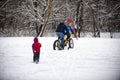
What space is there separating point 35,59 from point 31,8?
19576 mm

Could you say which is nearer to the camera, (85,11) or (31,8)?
(31,8)

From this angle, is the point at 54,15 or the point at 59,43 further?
the point at 54,15

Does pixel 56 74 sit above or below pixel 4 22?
below

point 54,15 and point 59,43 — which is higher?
point 54,15

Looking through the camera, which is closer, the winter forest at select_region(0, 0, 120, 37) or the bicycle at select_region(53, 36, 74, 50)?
the bicycle at select_region(53, 36, 74, 50)

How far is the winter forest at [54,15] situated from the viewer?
90.5ft

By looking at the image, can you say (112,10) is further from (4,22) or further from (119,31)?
(4,22)

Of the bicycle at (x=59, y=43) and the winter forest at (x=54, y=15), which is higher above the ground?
the winter forest at (x=54, y=15)

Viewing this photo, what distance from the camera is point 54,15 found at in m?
28.6

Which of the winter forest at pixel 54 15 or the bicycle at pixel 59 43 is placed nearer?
the bicycle at pixel 59 43

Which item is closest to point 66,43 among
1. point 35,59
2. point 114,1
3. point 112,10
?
point 35,59

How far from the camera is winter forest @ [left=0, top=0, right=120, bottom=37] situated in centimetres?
2760

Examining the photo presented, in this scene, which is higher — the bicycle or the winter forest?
the winter forest

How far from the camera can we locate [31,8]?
27.5m
